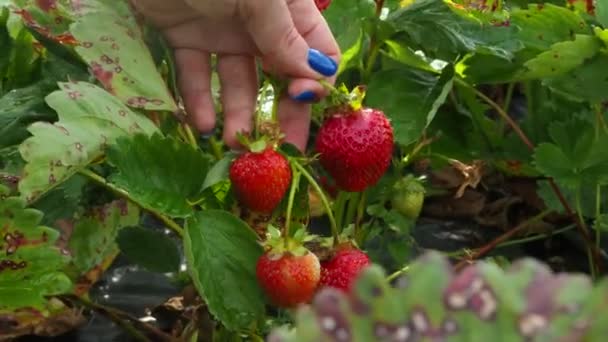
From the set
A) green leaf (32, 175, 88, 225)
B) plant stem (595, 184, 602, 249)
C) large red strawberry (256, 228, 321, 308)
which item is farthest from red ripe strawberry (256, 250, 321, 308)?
plant stem (595, 184, 602, 249)

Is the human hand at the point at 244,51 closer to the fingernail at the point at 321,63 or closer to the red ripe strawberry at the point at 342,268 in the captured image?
the fingernail at the point at 321,63

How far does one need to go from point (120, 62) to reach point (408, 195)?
1.26 ft

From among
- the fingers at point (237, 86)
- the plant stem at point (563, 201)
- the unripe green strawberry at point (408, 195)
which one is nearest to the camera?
the fingers at point (237, 86)

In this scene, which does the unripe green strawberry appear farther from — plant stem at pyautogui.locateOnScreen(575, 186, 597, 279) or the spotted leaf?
the spotted leaf

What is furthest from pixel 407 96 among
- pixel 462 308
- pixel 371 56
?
pixel 462 308

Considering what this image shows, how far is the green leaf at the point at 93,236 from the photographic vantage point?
3.76ft

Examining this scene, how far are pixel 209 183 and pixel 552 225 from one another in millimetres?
793

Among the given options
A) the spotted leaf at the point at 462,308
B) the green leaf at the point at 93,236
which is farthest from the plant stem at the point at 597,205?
the spotted leaf at the point at 462,308

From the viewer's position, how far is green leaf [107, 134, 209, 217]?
2.83 feet

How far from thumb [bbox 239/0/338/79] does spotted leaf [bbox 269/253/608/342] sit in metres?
0.54

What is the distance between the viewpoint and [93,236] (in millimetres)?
1150

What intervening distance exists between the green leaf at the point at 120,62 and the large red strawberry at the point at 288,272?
0.16 meters

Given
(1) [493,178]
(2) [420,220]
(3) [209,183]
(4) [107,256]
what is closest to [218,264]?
(3) [209,183]

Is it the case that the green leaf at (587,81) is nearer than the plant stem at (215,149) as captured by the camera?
No
